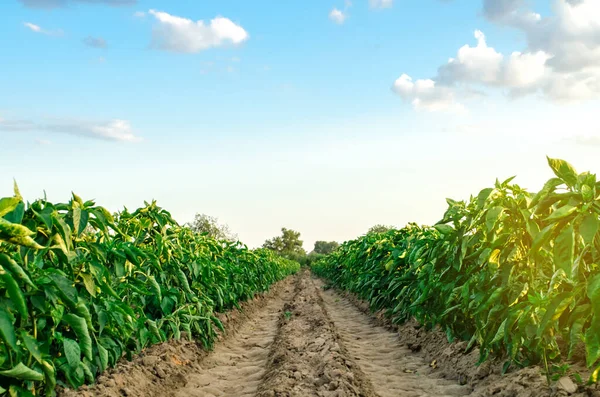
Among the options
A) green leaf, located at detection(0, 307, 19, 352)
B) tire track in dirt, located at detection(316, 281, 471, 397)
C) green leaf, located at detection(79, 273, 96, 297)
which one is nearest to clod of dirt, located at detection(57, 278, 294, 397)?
green leaf, located at detection(79, 273, 96, 297)

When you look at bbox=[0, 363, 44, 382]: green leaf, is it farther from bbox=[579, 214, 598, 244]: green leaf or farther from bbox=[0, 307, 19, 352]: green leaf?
bbox=[579, 214, 598, 244]: green leaf

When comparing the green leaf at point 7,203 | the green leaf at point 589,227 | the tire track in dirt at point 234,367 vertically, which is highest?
the green leaf at point 7,203

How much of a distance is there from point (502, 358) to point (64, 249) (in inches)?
168

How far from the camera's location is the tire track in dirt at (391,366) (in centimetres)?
547

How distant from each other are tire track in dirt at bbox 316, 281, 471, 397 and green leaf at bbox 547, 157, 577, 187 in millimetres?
2942

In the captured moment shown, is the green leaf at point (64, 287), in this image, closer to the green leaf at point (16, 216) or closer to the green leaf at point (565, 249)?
the green leaf at point (16, 216)

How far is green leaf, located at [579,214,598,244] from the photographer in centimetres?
261

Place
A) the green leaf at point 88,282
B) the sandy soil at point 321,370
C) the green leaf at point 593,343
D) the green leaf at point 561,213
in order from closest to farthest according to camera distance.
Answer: the green leaf at point 561,213 → the green leaf at point 593,343 → the green leaf at point 88,282 → the sandy soil at point 321,370

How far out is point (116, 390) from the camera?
4402 millimetres

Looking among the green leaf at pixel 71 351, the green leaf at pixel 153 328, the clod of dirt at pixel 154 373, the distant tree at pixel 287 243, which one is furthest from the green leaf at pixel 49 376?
the distant tree at pixel 287 243

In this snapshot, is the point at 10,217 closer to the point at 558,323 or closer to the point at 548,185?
the point at 548,185

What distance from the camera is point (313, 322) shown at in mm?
9250

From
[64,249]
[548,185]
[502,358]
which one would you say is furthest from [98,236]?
[502,358]

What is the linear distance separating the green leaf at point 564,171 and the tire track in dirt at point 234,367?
403cm
